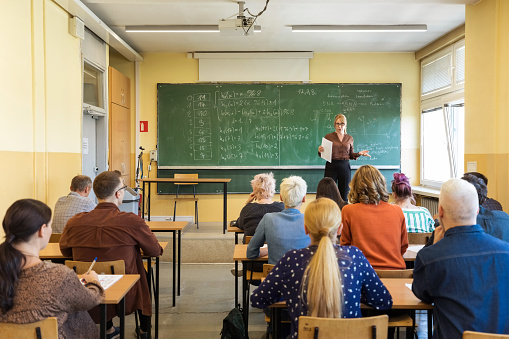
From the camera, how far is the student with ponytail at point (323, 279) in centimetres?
171

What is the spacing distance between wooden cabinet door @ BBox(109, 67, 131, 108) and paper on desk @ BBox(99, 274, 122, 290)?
5.12 metres

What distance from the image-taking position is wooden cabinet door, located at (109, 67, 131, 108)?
23.0ft

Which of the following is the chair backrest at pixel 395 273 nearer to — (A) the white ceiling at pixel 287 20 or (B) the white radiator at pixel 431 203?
(A) the white ceiling at pixel 287 20

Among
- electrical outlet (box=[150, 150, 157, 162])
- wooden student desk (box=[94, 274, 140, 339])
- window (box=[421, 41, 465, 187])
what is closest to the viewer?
wooden student desk (box=[94, 274, 140, 339])

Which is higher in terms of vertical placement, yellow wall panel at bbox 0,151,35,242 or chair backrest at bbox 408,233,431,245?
yellow wall panel at bbox 0,151,35,242

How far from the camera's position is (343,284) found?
70.2 inches

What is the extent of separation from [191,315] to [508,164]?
3.49 meters

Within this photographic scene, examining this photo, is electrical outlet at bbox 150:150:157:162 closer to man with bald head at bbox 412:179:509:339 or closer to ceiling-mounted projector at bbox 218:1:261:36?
ceiling-mounted projector at bbox 218:1:261:36

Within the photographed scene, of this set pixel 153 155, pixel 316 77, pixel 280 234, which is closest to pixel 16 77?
pixel 280 234

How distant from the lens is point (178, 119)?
7957mm

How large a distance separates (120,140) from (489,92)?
5.47 meters

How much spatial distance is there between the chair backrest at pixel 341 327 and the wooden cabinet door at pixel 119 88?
6090 mm

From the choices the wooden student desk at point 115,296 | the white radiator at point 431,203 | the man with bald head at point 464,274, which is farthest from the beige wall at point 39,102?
the white radiator at point 431,203

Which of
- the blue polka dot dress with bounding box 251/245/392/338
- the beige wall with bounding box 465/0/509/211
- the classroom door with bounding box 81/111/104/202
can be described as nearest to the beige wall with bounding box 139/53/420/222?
the classroom door with bounding box 81/111/104/202
